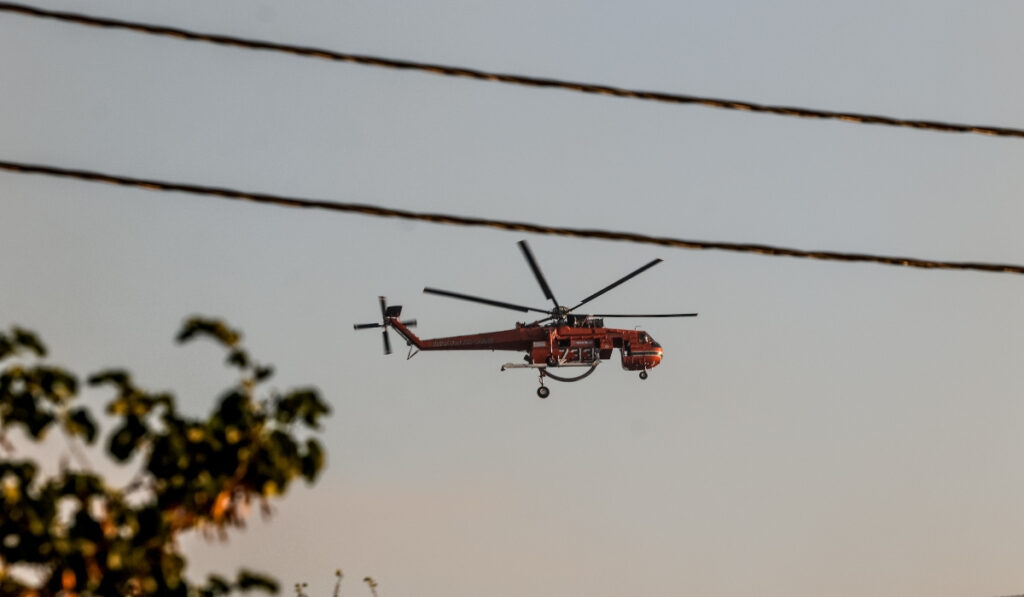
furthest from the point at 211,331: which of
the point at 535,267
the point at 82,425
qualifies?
the point at 535,267

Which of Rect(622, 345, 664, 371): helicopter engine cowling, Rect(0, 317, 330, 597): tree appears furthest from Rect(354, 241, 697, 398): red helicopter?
Rect(0, 317, 330, 597): tree

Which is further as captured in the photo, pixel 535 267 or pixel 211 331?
pixel 535 267

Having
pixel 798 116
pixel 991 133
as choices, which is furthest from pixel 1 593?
pixel 991 133

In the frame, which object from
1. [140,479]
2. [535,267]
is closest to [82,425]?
[140,479]

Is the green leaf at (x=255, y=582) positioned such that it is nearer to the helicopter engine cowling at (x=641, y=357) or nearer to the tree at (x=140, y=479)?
the tree at (x=140, y=479)

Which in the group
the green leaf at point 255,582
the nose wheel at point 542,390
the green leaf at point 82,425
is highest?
the nose wheel at point 542,390

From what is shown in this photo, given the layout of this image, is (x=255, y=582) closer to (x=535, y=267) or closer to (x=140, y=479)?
(x=140, y=479)

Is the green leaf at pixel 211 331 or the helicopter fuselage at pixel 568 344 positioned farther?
the helicopter fuselage at pixel 568 344

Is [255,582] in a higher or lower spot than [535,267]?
lower

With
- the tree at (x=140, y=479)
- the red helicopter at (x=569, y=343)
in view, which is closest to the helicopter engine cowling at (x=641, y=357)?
the red helicopter at (x=569, y=343)

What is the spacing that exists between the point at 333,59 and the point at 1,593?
333cm

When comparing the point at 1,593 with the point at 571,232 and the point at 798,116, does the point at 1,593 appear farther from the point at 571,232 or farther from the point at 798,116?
the point at 798,116

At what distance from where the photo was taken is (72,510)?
7.11m

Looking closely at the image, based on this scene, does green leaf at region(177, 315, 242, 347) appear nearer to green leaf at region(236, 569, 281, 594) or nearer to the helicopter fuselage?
green leaf at region(236, 569, 281, 594)
